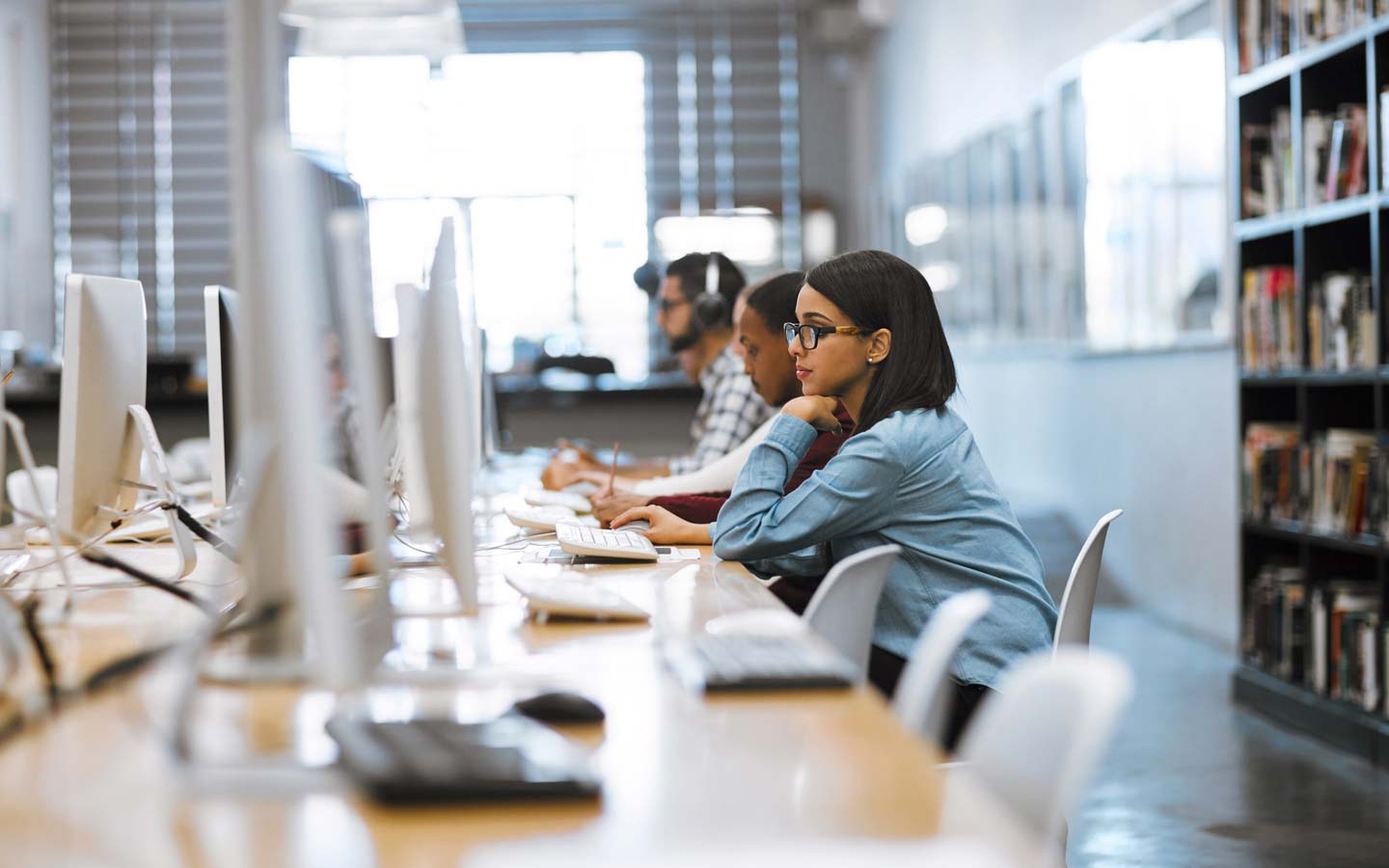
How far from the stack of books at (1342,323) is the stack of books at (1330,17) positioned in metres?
0.61

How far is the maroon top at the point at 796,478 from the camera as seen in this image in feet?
8.09

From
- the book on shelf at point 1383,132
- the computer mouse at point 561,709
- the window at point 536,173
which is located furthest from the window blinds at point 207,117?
the computer mouse at point 561,709

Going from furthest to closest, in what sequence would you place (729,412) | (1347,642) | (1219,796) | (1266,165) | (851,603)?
1. (1266,165)
2. (1347,642)
3. (729,412)
4. (1219,796)
5. (851,603)

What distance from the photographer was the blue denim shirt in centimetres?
204

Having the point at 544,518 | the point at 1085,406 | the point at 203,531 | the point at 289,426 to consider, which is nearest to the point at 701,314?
the point at 544,518

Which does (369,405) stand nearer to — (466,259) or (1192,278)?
(466,259)

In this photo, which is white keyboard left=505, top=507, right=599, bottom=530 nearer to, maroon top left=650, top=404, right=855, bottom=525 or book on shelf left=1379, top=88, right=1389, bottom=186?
maroon top left=650, top=404, right=855, bottom=525

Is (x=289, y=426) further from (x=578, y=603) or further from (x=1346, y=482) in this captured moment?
(x=1346, y=482)

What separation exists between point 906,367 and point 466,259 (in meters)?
0.71

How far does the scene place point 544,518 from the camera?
2.71 metres

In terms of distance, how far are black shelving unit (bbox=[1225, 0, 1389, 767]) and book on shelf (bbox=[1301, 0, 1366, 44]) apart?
31mm

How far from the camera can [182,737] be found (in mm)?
1032

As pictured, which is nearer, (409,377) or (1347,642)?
(409,377)

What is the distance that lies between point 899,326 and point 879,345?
0.05 meters
